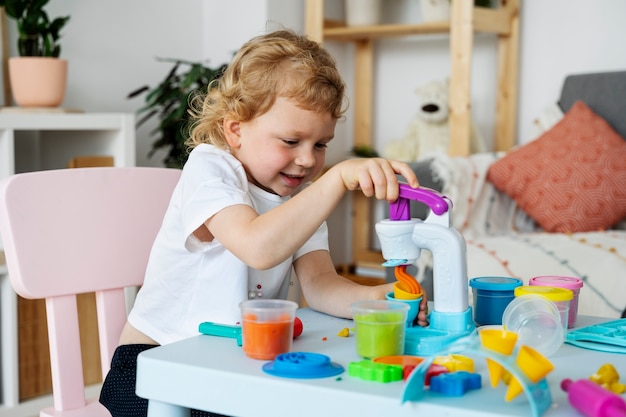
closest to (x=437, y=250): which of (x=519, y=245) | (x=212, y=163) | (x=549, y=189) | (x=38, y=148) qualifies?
(x=212, y=163)

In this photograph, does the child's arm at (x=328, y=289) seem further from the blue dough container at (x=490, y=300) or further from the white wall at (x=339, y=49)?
the white wall at (x=339, y=49)

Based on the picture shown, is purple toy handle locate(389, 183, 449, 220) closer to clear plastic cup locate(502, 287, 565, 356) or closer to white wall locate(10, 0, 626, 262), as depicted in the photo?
clear plastic cup locate(502, 287, 565, 356)

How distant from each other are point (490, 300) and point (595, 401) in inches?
16.0

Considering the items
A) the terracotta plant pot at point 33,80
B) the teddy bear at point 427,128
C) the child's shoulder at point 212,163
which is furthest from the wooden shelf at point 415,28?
the child's shoulder at point 212,163

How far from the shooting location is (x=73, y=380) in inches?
50.3

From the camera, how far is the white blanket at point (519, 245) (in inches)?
88.7

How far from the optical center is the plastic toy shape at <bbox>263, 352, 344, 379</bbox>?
2.57ft

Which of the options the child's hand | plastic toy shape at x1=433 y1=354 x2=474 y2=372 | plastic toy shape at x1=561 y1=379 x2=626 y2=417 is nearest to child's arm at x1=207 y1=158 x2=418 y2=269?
the child's hand

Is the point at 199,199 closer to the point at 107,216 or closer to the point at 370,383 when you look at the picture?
the point at 107,216

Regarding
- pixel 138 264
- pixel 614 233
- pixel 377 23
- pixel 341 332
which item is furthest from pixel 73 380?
pixel 377 23

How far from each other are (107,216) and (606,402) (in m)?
0.88

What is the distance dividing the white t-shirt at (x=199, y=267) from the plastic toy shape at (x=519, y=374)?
454mm

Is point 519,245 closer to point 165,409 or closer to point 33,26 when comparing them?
point 33,26

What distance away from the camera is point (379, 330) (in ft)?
2.80
